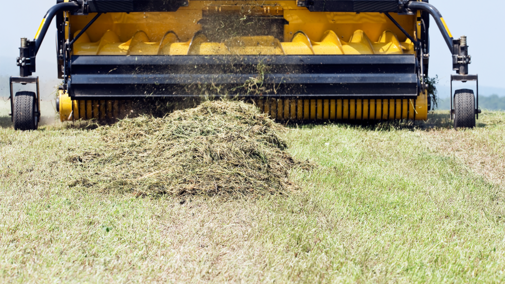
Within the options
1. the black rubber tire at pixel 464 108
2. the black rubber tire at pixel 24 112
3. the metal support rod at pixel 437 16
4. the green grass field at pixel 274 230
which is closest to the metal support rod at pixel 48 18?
the black rubber tire at pixel 24 112

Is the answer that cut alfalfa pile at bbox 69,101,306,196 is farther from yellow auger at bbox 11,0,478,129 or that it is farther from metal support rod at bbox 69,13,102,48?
metal support rod at bbox 69,13,102,48

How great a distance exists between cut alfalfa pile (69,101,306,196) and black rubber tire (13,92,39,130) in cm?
190

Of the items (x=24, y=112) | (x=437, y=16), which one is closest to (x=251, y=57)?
(x=437, y=16)

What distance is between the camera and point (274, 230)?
265 centimetres

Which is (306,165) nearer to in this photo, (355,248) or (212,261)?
(355,248)

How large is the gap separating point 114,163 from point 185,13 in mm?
3770

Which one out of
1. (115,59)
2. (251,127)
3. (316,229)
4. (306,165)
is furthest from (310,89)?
(316,229)

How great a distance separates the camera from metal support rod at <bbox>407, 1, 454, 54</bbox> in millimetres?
6500

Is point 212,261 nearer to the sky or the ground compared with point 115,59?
nearer to the ground

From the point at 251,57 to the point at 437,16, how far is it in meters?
2.68

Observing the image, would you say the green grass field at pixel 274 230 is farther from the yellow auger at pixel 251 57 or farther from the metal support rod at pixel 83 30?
the metal support rod at pixel 83 30

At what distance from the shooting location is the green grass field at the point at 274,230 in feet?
7.25

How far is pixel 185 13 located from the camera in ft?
23.5

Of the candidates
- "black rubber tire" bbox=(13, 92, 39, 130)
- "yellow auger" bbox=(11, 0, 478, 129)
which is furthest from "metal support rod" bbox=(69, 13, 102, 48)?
"black rubber tire" bbox=(13, 92, 39, 130)
